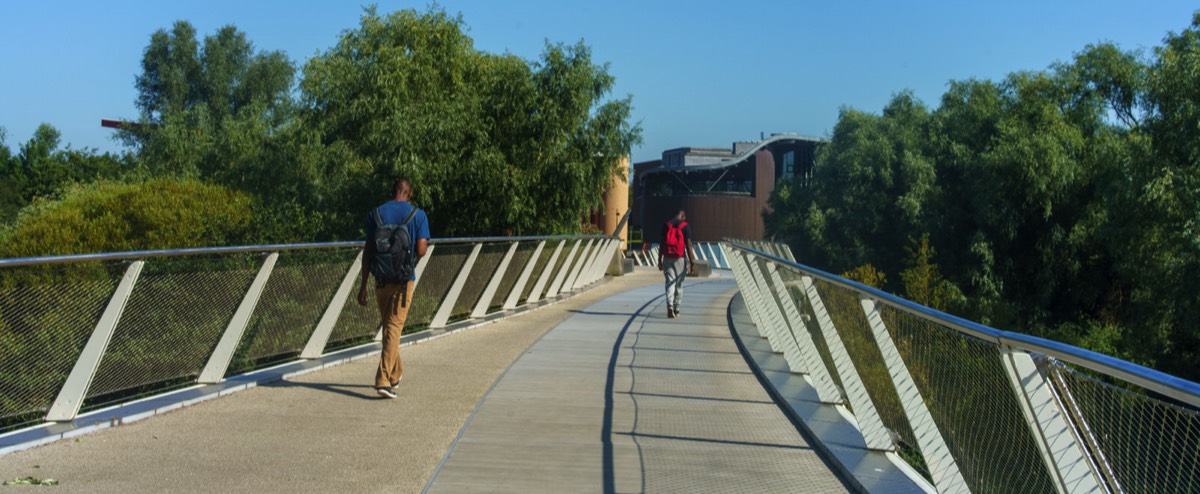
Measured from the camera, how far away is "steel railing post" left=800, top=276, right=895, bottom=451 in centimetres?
607

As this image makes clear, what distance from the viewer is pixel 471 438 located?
6.65 meters

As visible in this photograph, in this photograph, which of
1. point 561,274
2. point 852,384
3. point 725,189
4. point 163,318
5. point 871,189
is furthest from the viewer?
point 725,189

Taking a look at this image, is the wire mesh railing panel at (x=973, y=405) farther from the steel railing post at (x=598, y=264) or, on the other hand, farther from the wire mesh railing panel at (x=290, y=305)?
the steel railing post at (x=598, y=264)

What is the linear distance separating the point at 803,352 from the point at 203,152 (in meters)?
32.2

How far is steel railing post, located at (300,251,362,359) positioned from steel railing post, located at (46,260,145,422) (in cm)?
281

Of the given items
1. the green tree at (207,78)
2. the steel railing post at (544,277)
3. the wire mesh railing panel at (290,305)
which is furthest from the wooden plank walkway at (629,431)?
the green tree at (207,78)

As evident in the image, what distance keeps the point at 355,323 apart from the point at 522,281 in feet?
21.0

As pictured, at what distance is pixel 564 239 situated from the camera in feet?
65.4

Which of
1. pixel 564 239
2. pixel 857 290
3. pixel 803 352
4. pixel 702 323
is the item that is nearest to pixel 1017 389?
pixel 857 290

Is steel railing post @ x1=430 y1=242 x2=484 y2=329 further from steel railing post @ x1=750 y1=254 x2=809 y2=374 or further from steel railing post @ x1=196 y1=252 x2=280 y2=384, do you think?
steel railing post @ x1=196 y1=252 x2=280 y2=384

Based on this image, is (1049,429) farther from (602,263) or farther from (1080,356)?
(602,263)

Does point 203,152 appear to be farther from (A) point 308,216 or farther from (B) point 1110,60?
(B) point 1110,60

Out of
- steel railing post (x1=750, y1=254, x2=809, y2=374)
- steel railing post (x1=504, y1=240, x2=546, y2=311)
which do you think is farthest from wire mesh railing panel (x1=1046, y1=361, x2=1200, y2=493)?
steel railing post (x1=504, y1=240, x2=546, y2=311)

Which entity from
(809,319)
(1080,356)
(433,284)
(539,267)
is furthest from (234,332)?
(539,267)
